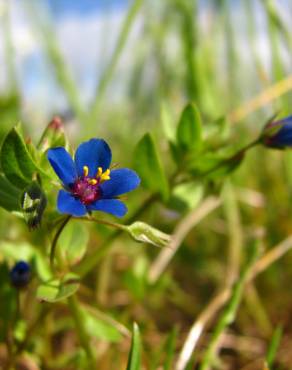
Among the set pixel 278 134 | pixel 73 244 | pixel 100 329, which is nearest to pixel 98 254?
pixel 73 244

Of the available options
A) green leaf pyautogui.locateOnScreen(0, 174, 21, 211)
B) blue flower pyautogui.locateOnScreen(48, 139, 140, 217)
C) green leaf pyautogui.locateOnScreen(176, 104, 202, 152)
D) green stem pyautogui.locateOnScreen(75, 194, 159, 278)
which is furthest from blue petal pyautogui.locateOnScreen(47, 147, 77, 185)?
green leaf pyautogui.locateOnScreen(176, 104, 202, 152)

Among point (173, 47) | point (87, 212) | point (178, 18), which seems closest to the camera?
point (87, 212)

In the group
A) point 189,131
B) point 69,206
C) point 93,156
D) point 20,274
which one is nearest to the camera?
point 69,206

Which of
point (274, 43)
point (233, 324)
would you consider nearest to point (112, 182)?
Result: point (233, 324)

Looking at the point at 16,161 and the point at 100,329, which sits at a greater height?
the point at 16,161

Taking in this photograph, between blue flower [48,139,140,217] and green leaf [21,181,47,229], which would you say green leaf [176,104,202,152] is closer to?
blue flower [48,139,140,217]

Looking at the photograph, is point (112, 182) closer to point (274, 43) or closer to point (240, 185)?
point (274, 43)

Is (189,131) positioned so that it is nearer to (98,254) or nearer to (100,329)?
(98,254)
